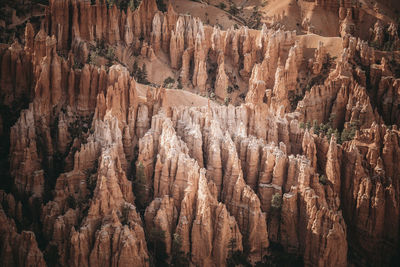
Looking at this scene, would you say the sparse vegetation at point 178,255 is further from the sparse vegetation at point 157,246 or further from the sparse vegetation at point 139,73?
the sparse vegetation at point 139,73

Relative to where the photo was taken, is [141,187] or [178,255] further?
[141,187]

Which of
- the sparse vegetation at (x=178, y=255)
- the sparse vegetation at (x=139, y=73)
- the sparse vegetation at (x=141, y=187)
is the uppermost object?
the sparse vegetation at (x=139, y=73)

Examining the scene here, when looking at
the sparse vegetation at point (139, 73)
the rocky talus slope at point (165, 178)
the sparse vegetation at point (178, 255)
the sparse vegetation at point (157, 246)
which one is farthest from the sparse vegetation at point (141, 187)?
the sparse vegetation at point (139, 73)

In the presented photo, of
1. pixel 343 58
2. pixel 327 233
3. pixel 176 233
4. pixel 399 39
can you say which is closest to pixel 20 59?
pixel 176 233

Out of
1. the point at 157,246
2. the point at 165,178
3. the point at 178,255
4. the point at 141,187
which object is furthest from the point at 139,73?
the point at 178,255

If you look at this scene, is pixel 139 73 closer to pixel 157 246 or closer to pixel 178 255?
pixel 157 246

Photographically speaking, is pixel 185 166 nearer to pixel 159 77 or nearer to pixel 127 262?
pixel 127 262

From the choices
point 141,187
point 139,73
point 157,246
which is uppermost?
point 139,73

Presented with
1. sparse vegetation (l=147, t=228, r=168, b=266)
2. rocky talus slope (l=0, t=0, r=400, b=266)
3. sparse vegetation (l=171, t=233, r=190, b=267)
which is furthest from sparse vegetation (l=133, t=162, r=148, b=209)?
sparse vegetation (l=171, t=233, r=190, b=267)
